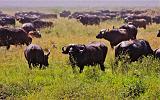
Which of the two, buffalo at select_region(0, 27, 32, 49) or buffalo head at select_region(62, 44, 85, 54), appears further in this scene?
buffalo at select_region(0, 27, 32, 49)

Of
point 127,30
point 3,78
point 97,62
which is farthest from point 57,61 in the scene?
point 127,30

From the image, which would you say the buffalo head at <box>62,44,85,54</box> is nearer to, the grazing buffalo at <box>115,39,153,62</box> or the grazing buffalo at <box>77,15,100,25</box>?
the grazing buffalo at <box>115,39,153,62</box>

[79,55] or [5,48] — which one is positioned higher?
[79,55]

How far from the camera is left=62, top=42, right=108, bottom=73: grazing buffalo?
15048mm

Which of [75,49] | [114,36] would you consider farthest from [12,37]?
[75,49]

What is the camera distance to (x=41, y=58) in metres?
16.7

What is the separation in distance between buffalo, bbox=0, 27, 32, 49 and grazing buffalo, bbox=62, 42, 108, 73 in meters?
7.96

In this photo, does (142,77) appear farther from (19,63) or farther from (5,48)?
(5,48)

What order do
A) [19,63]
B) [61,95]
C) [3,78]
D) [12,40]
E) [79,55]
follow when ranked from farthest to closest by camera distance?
1. [12,40]
2. [19,63]
3. [79,55]
4. [3,78]
5. [61,95]

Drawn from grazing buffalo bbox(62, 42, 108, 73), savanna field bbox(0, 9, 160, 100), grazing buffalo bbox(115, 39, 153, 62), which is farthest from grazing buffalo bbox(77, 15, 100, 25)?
grazing buffalo bbox(62, 42, 108, 73)

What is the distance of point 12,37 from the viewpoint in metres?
23.0

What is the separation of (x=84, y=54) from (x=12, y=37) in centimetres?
875

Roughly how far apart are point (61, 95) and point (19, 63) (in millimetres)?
6146

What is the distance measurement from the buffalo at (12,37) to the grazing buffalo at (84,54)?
7961mm
